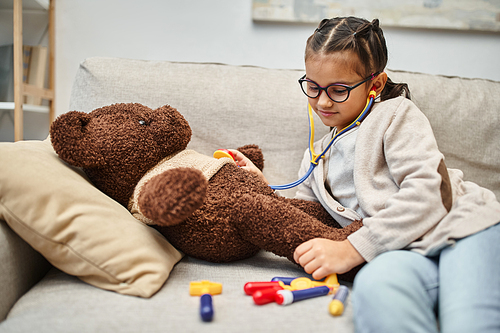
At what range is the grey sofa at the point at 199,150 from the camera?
21.7 inches

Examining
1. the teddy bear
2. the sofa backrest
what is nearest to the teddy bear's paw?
the teddy bear

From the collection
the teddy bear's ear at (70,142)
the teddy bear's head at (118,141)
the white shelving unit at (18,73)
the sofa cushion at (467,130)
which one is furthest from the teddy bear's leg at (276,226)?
the white shelving unit at (18,73)

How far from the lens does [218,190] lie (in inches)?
31.4

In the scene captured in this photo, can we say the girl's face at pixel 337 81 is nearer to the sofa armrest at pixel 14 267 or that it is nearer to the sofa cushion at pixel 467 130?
the sofa cushion at pixel 467 130

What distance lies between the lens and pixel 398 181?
2.47ft

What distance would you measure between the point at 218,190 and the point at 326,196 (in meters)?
0.31

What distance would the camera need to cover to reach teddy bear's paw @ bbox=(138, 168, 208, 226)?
0.60 m

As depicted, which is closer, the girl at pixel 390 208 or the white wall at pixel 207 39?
the girl at pixel 390 208

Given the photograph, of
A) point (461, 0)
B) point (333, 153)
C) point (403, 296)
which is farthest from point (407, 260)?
point (461, 0)

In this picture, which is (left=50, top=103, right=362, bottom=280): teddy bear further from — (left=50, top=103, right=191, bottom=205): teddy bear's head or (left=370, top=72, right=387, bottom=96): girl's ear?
(left=370, top=72, right=387, bottom=96): girl's ear

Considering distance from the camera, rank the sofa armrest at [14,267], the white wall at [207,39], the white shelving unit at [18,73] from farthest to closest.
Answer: the white wall at [207,39] < the white shelving unit at [18,73] < the sofa armrest at [14,267]

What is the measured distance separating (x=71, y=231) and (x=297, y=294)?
45 cm

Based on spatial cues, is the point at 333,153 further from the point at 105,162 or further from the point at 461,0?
the point at 461,0

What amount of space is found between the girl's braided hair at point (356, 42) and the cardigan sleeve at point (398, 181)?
12 centimetres
